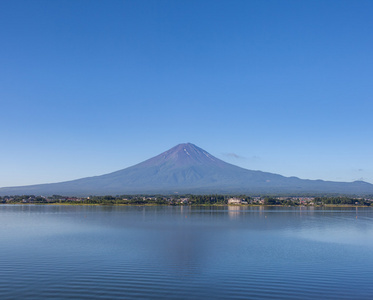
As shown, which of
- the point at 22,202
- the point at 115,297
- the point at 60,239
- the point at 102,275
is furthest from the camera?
the point at 22,202

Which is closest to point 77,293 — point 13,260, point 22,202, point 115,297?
point 115,297

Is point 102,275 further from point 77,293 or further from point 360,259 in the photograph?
point 360,259

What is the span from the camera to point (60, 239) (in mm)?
29375

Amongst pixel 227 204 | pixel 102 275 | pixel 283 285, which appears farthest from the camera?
pixel 227 204

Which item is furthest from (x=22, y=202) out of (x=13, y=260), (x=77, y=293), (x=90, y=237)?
(x=77, y=293)

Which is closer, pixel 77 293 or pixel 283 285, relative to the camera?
pixel 77 293

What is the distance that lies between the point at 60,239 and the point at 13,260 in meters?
8.63

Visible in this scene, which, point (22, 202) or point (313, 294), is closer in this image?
point (313, 294)

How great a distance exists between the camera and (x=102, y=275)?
17750 mm

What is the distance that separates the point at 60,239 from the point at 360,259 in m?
21.9

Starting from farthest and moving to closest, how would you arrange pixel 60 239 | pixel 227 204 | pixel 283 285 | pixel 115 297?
1. pixel 227 204
2. pixel 60 239
3. pixel 283 285
4. pixel 115 297

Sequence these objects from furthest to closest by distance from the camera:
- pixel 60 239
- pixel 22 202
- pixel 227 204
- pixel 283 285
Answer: pixel 22 202 → pixel 227 204 → pixel 60 239 → pixel 283 285

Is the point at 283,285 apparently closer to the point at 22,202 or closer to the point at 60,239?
the point at 60,239

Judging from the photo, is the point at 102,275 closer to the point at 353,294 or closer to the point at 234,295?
the point at 234,295
